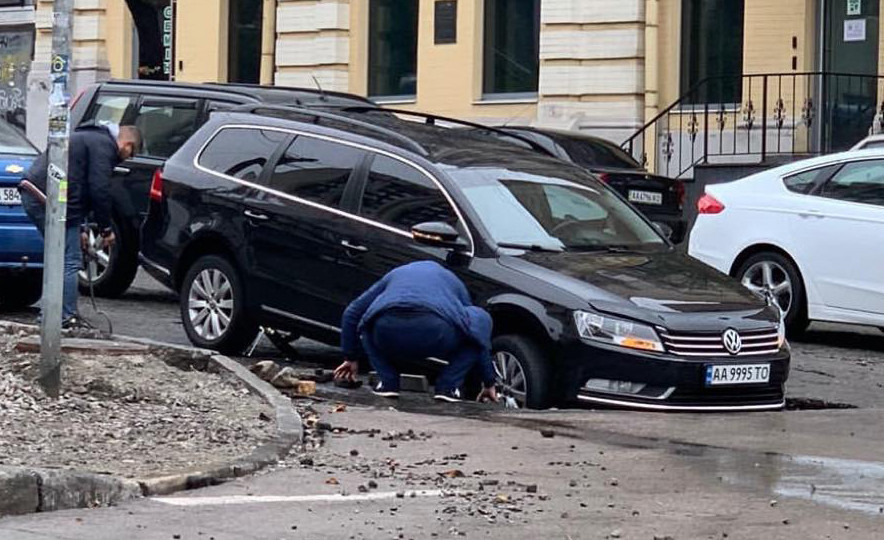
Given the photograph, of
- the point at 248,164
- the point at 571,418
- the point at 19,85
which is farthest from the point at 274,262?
the point at 19,85

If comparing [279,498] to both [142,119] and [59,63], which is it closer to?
[59,63]

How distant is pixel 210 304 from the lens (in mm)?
13219

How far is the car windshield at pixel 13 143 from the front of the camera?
1543cm

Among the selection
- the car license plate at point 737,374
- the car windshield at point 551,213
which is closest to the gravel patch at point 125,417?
the car windshield at point 551,213

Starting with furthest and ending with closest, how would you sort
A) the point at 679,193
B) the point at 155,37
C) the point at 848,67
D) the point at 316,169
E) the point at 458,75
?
1. the point at 155,37
2. the point at 458,75
3. the point at 848,67
4. the point at 679,193
5. the point at 316,169

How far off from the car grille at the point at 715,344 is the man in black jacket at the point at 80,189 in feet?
15.0

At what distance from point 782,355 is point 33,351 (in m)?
4.48

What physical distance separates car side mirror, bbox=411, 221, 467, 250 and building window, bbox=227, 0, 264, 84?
59.4 feet

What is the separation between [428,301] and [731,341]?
5.89 ft

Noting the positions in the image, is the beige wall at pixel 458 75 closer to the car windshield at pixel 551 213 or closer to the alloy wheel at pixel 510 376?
the car windshield at pixel 551 213

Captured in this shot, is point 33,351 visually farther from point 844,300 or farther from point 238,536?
point 844,300

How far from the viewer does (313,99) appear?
17.0 m

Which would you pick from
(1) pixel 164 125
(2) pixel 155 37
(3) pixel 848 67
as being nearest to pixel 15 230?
(1) pixel 164 125

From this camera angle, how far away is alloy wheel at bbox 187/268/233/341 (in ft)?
43.0
